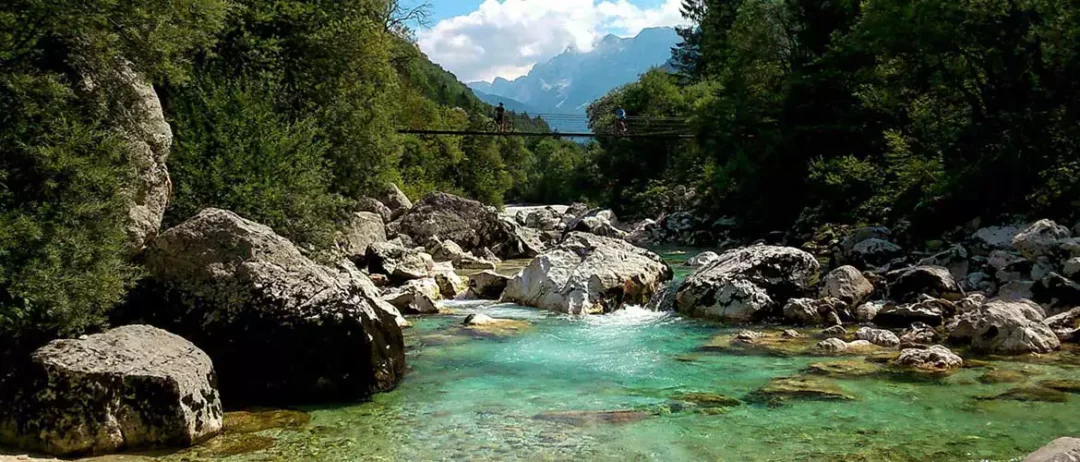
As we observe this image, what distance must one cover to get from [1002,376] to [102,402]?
9.27 meters

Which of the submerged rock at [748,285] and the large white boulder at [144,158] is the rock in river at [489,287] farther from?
the large white boulder at [144,158]

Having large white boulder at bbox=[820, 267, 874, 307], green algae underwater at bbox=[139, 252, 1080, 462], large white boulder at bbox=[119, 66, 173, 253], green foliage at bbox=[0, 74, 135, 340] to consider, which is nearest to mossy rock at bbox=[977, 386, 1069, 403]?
green algae underwater at bbox=[139, 252, 1080, 462]

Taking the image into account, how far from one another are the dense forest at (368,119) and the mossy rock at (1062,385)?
9.71m

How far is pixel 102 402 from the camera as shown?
658cm

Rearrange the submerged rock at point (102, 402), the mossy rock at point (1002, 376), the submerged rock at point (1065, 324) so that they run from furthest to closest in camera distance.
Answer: the submerged rock at point (1065, 324) → the mossy rock at point (1002, 376) → the submerged rock at point (102, 402)

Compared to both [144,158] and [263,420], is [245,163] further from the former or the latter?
[263,420]

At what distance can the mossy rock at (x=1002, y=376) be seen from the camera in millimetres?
9055

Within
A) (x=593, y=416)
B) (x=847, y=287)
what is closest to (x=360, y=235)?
(x=847, y=287)

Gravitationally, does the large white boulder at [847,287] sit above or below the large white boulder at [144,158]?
below

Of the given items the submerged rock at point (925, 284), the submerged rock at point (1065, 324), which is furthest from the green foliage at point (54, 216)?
the submerged rock at point (925, 284)

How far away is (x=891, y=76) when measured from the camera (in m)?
24.1

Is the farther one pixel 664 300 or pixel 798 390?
pixel 664 300

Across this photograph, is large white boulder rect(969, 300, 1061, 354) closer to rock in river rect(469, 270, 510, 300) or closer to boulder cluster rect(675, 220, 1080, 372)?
boulder cluster rect(675, 220, 1080, 372)

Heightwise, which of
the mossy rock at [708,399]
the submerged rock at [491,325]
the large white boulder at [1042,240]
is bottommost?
the submerged rock at [491,325]
